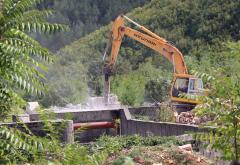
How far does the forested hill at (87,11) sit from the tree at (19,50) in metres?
77.9

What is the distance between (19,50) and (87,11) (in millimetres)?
85145

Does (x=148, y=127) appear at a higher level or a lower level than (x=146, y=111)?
lower

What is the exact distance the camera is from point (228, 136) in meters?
7.23

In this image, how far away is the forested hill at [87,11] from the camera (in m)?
86.1

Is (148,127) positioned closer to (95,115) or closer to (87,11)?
(95,115)

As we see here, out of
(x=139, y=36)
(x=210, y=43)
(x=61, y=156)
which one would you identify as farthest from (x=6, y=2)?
(x=210, y=43)

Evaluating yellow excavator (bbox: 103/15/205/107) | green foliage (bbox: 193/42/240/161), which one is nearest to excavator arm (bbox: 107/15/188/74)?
yellow excavator (bbox: 103/15/205/107)

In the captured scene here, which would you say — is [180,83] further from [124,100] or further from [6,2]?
[6,2]

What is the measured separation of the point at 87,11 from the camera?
9056 cm

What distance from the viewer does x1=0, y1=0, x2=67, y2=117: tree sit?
5895mm

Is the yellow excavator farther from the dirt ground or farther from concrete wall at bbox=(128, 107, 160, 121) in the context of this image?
the dirt ground

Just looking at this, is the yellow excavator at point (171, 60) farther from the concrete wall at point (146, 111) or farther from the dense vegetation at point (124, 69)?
the dense vegetation at point (124, 69)

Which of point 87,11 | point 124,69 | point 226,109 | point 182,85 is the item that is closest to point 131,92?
point 182,85

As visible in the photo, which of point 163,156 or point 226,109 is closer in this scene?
point 226,109
